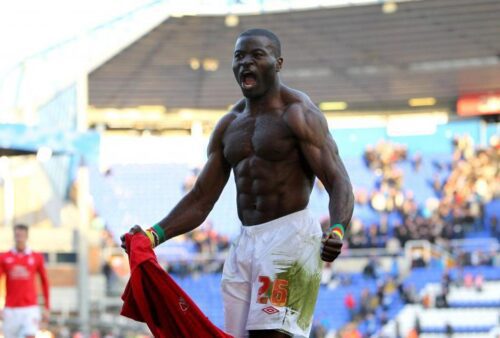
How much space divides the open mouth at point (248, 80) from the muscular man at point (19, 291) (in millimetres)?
6952

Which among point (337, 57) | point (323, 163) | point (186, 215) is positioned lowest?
point (186, 215)

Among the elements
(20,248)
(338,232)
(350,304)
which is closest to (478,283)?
(350,304)

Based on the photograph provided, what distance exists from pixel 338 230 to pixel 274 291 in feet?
1.70

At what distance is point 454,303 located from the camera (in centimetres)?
2231

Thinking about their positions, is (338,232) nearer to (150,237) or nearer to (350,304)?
(150,237)

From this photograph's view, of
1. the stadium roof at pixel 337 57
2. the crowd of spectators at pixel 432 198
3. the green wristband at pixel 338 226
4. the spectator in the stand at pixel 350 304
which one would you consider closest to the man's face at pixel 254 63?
the green wristband at pixel 338 226

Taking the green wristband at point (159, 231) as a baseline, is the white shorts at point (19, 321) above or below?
below

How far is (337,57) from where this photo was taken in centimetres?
3089

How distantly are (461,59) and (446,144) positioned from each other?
2.81 meters

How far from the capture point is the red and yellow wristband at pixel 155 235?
507 cm

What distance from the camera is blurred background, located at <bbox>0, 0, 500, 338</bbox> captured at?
22.6 m

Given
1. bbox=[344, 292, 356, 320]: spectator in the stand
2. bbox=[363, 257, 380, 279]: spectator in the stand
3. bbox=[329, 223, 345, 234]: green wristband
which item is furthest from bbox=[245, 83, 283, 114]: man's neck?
bbox=[363, 257, 380, 279]: spectator in the stand

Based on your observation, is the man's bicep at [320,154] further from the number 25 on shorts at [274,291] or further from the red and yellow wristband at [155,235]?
the red and yellow wristband at [155,235]

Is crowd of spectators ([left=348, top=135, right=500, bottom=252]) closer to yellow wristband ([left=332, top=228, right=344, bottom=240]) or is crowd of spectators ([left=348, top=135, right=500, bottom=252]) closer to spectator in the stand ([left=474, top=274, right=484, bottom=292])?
spectator in the stand ([left=474, top=274, right=484, bottom=292])
